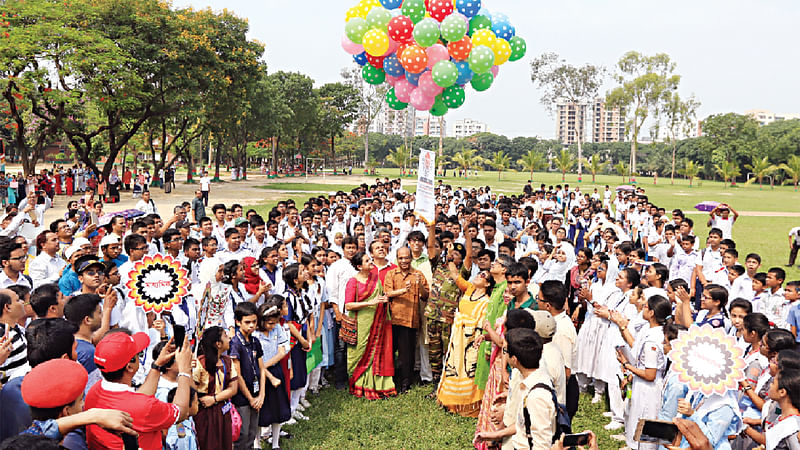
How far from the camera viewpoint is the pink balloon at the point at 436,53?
9.70 meters

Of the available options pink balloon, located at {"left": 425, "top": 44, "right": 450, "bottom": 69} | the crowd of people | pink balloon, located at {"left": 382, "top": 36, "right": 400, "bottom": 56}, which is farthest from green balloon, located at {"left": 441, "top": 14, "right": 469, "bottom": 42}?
the crowd of people

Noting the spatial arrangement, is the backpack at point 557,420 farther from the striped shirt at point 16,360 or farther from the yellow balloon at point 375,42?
the yellow balloon at point 375,42

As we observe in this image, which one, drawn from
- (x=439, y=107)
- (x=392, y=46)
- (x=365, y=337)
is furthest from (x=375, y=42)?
(x=365, y=337)

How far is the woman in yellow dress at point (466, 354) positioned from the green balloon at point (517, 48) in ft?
20.9

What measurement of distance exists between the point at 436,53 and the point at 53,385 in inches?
331

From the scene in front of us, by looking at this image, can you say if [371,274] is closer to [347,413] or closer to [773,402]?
[347,413]

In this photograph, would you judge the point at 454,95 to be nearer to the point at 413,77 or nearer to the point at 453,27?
the point at 413,77

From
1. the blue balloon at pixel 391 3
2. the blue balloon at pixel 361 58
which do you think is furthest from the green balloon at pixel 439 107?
the blue balloon at pixel 391 3

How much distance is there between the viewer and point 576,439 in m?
2.66

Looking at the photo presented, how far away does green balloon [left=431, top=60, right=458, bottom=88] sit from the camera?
9536 millimetres

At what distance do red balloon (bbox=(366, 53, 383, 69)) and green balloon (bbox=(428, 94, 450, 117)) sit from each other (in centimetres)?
→ 130

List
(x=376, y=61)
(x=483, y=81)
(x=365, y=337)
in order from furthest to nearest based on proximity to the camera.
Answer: (x=376, y=61), (x=483, y=81), (x=365, y=337)

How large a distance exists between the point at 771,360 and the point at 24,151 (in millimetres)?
27864

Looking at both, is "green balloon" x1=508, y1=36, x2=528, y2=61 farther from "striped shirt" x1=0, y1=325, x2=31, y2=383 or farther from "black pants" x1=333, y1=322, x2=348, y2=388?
"striped shirt" x1=0, y1=325, x2=31, y2=383
